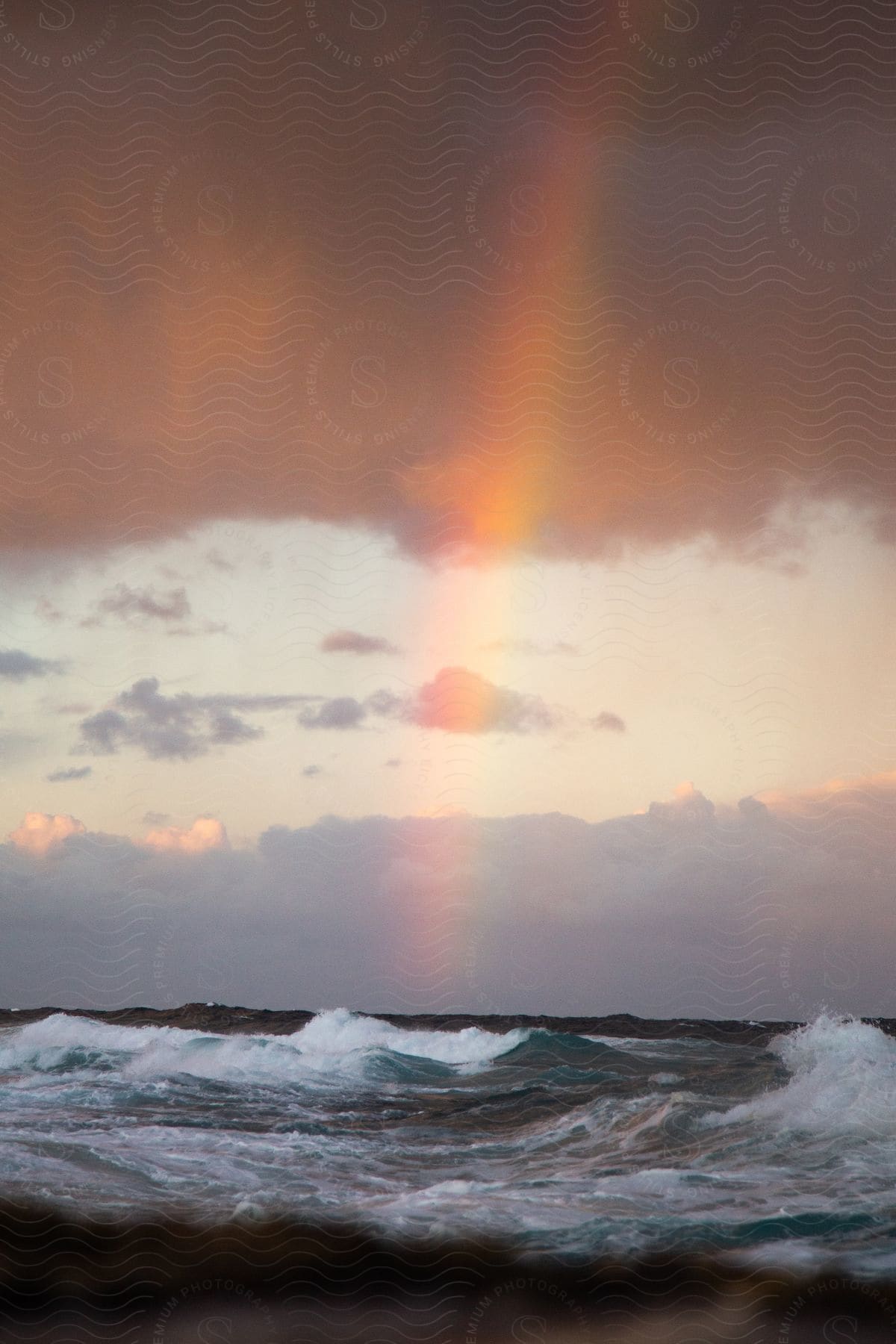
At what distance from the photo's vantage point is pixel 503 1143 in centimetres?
1628

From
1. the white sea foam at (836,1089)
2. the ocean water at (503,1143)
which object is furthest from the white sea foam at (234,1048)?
the white sea foam at (836,1089)

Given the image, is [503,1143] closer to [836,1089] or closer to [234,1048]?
[836,1089]

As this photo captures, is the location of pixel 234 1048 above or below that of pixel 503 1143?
above

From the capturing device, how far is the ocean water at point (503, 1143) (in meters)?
10.9

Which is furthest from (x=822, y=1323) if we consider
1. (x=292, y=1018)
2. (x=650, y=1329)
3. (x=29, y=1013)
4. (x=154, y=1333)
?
(x=29, y=1013)

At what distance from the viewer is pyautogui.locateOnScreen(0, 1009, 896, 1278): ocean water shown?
10945 millimetres

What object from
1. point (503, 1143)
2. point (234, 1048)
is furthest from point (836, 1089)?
point (234, 1048)

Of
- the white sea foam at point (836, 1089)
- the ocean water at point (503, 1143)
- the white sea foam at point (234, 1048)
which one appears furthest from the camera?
the white sea foam at point (234, 1048)

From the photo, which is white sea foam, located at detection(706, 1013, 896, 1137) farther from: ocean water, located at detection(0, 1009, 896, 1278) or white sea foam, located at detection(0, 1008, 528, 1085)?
white sea foam, located at detection(0, 1008, 528, 1085)

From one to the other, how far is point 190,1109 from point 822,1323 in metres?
12.8

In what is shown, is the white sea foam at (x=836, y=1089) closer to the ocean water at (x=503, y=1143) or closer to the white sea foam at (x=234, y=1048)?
the ocean water at (x=503, y=1143)

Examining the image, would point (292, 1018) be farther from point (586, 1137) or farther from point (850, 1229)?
point (850, 1229)

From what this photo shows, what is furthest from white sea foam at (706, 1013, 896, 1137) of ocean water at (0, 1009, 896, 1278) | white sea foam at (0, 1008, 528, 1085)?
white sea foam at (0, 1008, 528, 1085)

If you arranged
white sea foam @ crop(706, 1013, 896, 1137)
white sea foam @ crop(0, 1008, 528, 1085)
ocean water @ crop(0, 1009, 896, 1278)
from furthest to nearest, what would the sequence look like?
white sea foam @ crop(0, 1008, 528, 1085) < white sea foam @ crop(706, 1013, 896, 1137) < ocean water @ crop(0, 1009, 896, 1278)
